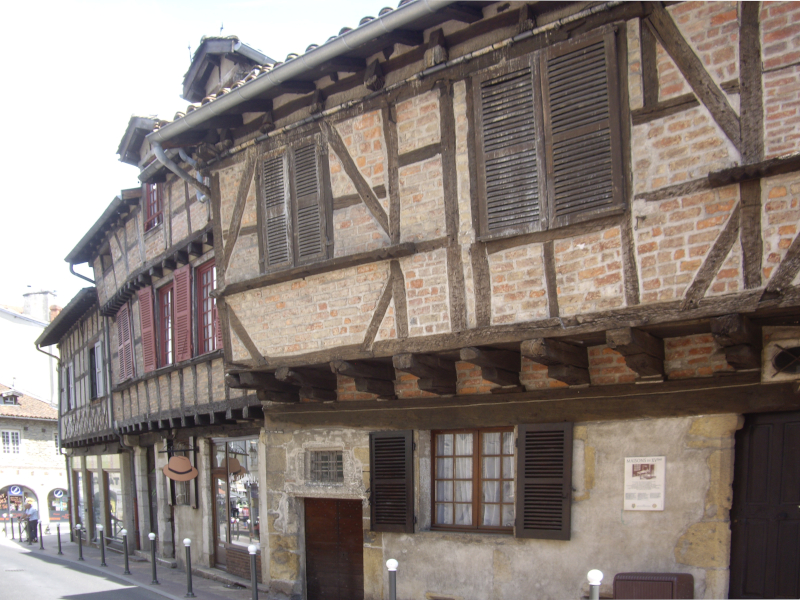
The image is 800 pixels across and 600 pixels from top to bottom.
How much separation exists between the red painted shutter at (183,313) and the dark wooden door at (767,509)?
29.0 feet

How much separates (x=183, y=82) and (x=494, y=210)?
9.04 meters

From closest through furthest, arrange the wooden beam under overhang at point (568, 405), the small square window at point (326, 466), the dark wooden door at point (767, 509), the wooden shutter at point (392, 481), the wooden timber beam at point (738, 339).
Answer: the wooden timber beam at point (738, 339), the dark wooden door at point (767, 509), the wooden beam under overhang at point (568, 405), the wooden shutter at point (392, 481), the small square window at point (326, 466)

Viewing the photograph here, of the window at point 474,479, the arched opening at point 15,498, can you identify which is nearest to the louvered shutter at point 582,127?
the window at point 474,479

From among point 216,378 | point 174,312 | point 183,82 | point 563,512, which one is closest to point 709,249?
point 563,512

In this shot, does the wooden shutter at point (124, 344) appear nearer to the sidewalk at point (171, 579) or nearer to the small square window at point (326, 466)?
the sidewalk at point (171, 579)

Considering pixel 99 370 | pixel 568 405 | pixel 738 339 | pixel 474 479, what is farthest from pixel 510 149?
pixel 99 370

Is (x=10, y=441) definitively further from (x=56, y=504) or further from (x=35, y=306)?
(x=35, y=306)

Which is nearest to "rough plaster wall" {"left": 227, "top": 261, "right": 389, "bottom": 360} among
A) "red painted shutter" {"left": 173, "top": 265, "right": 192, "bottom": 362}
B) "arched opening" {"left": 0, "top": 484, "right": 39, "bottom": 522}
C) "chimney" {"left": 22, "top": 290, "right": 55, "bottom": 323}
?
"red painted shutter" {"left": 173, "top": 265, "right": 192, "bottom": 362}

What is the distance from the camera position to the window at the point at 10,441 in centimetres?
3238

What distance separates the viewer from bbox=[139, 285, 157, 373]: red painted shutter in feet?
45.6

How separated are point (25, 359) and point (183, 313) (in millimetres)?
29023

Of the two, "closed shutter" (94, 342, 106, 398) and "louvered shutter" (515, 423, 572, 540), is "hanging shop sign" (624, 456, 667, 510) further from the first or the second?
"closed shutter" (94, 342, 106, 398)

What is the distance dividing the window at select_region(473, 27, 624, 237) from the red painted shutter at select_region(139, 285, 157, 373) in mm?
9274

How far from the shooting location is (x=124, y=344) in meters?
16.0
